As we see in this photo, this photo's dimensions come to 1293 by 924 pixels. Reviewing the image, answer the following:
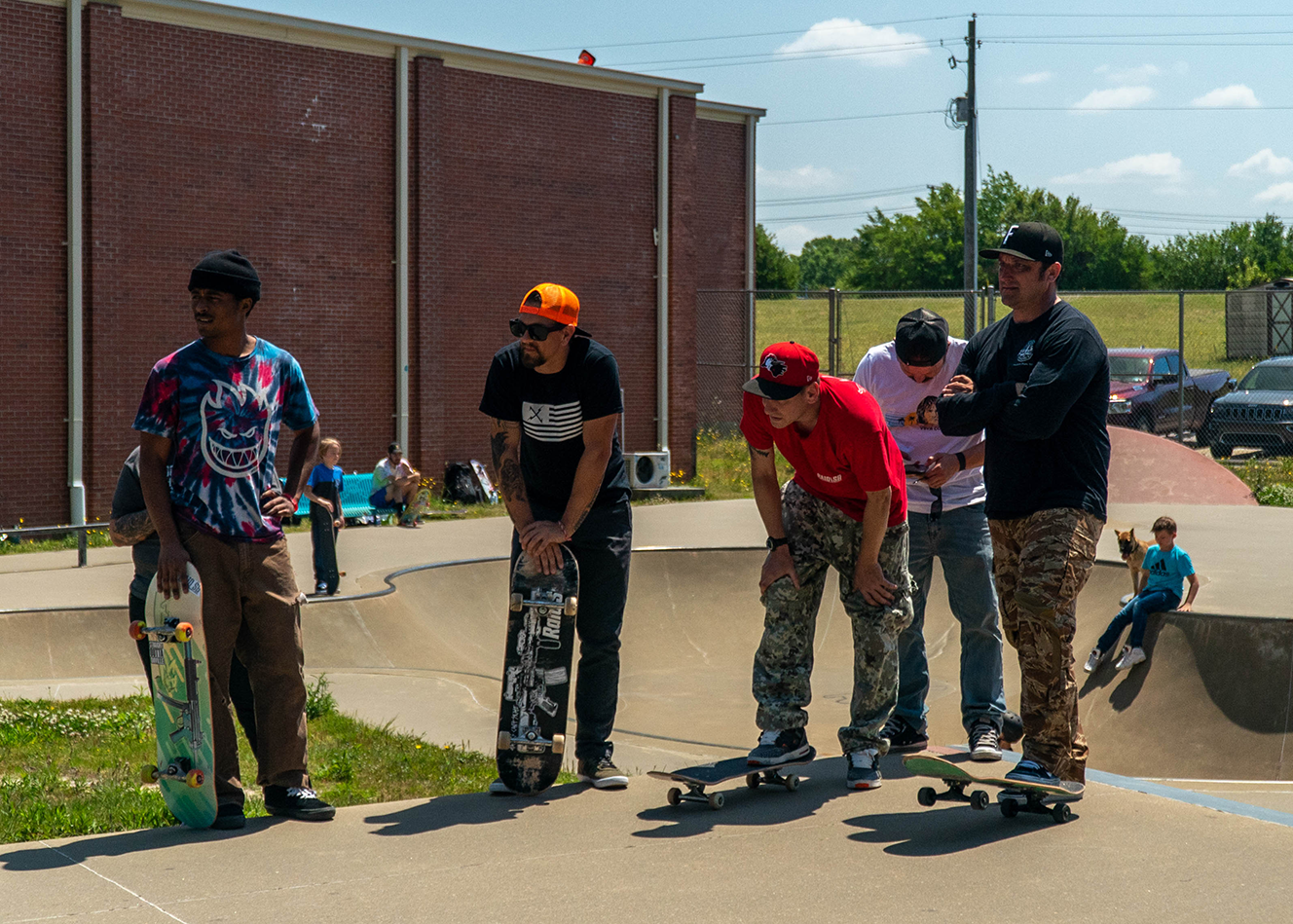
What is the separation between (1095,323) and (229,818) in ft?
153

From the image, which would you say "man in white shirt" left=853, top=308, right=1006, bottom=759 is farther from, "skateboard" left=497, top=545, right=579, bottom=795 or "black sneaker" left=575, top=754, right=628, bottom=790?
"skateboard" left=497, top=545, right=579, bottom=795

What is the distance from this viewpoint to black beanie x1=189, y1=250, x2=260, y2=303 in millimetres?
4215

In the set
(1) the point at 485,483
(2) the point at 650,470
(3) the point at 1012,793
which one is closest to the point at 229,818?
(3) the point at 1012,793

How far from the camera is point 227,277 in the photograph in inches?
167

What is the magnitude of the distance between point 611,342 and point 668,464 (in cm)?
229

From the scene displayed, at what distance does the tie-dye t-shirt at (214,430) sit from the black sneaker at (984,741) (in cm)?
280

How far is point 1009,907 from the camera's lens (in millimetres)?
3412

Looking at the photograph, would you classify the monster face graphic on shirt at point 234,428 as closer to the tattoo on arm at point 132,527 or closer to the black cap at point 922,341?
the tattoo on arm at point 132,527

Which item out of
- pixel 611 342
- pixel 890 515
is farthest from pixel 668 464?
pixel 890 515

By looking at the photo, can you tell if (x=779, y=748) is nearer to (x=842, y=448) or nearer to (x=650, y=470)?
(x=842, y=448)

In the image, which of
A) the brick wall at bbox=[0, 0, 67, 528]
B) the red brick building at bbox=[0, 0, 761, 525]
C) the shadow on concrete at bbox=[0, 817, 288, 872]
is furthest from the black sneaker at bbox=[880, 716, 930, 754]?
the brick wall at bbox=[0, 0, 67, 528]

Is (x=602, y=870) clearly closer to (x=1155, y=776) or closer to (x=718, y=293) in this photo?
(x=1155, y=776)

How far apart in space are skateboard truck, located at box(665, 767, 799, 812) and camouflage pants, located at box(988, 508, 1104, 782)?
0.84 metres

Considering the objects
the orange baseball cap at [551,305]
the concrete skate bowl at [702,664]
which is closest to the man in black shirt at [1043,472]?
the orange baseball cap at [551,305]
